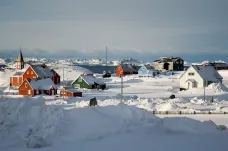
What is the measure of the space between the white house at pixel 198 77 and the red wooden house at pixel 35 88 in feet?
78.5

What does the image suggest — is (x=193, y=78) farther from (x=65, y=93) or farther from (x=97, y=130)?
(x=97, y=130)

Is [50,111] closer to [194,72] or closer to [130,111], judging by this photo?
[130,111]

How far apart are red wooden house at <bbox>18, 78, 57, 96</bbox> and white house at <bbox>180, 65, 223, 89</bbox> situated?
78.5 ft

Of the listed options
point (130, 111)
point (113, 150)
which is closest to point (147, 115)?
point (130, 111)

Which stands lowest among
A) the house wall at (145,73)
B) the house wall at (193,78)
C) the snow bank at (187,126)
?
the snow bank at (187,126)

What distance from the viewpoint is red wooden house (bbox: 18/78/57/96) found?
174 feet

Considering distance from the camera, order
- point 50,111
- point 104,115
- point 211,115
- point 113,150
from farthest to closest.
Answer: point 211,115 → point 104,115 → point 50,111 → point 113,150

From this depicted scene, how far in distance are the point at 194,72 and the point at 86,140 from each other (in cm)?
4291

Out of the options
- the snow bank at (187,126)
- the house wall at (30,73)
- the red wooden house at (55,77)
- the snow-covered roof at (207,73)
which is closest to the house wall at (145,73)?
the red wooden house at (55,77)

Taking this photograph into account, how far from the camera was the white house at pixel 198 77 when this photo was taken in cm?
5803

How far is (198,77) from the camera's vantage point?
58188 millimetres

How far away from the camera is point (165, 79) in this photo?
77.1 m

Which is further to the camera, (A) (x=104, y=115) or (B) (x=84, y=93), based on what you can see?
(B) (x=84, y=93)

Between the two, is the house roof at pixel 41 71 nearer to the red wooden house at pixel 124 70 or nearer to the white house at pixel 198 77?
the white house at pixel 198 77
